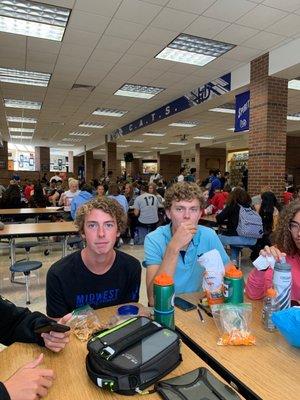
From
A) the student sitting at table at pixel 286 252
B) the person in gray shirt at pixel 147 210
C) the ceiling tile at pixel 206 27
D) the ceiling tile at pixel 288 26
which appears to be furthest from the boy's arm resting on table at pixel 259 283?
the person in gray shirt at pixel 147 210

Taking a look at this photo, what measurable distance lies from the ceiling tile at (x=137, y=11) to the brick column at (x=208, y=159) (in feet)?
45.3

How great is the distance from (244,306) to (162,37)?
4.77 meters

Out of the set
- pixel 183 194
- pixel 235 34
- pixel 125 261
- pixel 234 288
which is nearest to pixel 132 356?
pixel 234 288

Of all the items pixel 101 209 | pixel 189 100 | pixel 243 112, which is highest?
pixel 189 100

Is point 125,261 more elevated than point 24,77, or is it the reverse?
Result: point 24,77

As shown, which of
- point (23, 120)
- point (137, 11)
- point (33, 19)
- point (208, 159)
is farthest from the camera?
point (208, 159)

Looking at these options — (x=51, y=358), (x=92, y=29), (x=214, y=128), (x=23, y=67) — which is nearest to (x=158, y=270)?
(x=51, y=358)

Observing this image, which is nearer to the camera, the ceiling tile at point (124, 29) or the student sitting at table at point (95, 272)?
the student sitting at table at point (95, 272)

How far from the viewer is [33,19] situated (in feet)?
15.0

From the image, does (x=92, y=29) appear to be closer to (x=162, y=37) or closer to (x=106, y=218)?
(x=162, y=37)

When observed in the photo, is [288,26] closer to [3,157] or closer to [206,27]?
[206,27]

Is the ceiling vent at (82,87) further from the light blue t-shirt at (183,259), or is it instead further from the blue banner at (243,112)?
the light blue t-shirt at (183,259)

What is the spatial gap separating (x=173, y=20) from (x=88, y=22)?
48.3 inches

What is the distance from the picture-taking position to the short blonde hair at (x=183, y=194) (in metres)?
1.99
